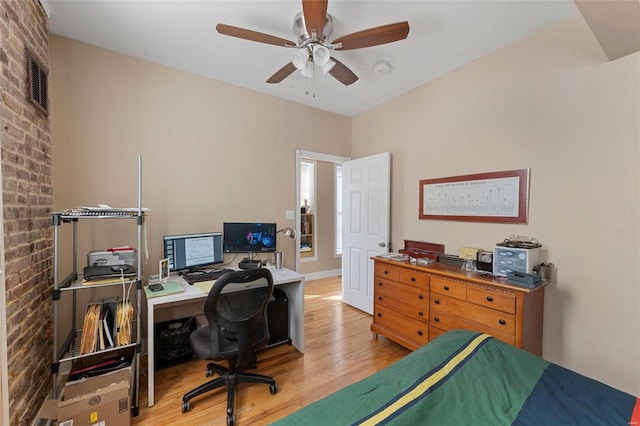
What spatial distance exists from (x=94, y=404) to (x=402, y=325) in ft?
7.65

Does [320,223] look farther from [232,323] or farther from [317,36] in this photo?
[317,36]

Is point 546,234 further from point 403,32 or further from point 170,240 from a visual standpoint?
point 170,240

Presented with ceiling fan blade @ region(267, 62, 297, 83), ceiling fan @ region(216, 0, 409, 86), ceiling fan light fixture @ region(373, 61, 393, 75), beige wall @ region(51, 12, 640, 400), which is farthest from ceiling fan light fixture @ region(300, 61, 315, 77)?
beige wall @ region(51, 12, 640, 400)

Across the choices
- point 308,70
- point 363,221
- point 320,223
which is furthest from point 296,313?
point 320,223

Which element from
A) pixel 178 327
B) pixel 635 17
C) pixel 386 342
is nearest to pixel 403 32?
pixel 635 17

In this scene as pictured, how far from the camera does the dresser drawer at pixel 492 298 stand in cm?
184

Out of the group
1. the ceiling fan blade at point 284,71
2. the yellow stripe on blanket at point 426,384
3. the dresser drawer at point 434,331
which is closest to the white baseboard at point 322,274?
the dresser drawer at point 434,331

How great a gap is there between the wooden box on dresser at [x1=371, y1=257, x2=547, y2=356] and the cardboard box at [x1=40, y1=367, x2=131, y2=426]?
6.97ft

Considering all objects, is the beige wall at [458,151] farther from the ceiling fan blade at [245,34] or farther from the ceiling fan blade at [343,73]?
the ceiling fan blade at [245,34]

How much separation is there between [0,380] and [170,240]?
127cm

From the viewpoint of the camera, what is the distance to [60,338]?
216 cm

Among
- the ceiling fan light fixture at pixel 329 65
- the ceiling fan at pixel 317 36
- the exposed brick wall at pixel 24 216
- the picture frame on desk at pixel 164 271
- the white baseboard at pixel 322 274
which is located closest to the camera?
the exposed brick wall at pixel 24 216

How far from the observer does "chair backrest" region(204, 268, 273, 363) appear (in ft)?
5.48

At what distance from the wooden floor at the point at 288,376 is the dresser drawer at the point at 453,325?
0.49m
